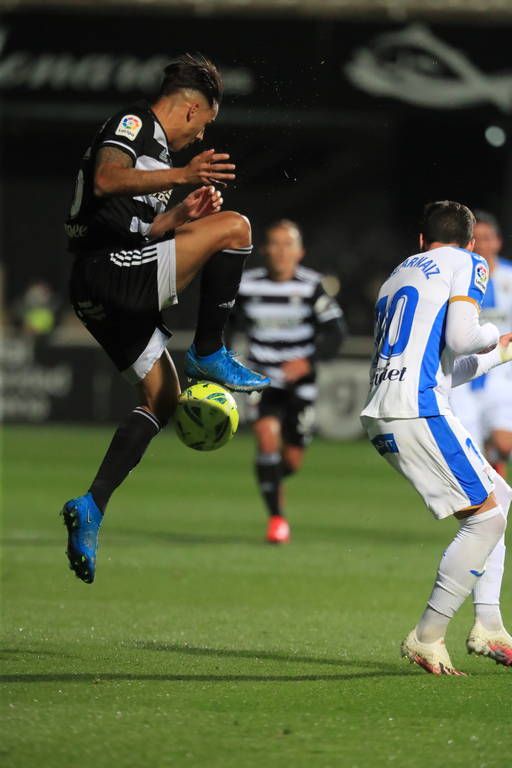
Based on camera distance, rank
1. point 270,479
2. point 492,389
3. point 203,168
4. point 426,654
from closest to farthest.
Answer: point 203,168, point 426,654, point 492,389, point 270,479

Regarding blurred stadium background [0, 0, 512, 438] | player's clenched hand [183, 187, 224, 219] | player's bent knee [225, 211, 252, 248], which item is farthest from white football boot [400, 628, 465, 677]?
blurred stadium background [0, 0, 512, 438]

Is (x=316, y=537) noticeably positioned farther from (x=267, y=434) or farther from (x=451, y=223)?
(x=451, y=223)

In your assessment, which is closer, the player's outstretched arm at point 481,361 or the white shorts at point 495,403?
the player's outstretched arm at point 481,361

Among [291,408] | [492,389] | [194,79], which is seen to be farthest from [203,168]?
[291,408]

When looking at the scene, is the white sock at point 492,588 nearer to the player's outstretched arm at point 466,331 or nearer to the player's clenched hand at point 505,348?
the player's clenched hand at point 505,348

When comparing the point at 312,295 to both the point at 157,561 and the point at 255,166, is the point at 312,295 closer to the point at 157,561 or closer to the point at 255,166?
the point at 157,561

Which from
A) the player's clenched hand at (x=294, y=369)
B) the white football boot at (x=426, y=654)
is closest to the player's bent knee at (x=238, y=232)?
the white football boot at (x=426, y=654)

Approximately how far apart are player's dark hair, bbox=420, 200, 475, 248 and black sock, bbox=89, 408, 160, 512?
1.51 meters

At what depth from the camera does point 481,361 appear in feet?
21.7

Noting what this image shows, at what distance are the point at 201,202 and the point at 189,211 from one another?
0.21 feet

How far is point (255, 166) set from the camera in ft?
25.1

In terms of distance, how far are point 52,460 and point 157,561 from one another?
7.51 metres

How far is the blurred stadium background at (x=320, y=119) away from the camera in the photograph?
2269 centimetres

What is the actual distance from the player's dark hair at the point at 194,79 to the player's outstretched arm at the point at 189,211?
418mm
